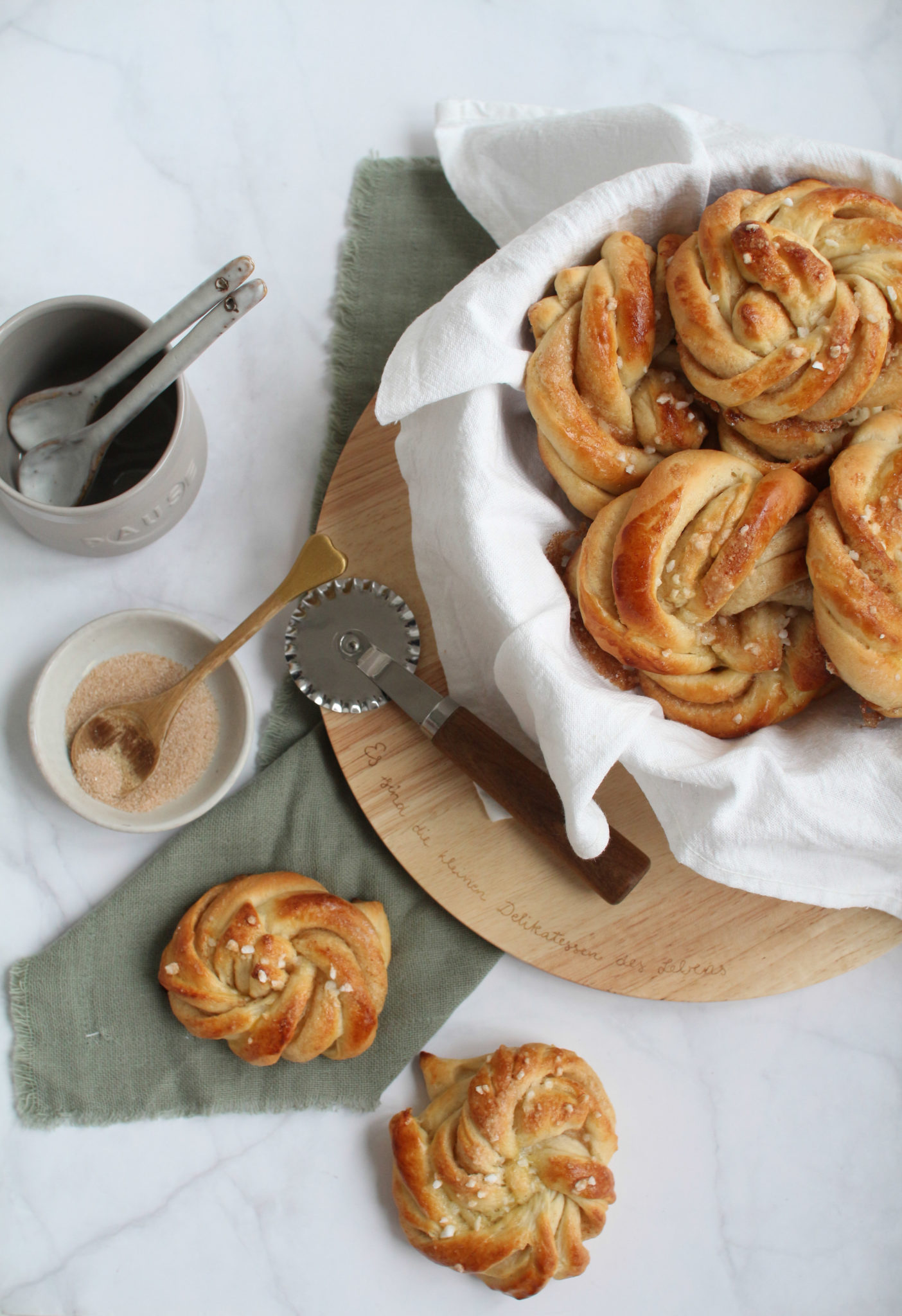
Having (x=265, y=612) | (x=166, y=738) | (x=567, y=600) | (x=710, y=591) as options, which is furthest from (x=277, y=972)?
(x=710, y=591)

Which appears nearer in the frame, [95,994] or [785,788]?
[785,788]

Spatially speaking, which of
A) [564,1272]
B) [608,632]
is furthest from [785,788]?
[564,1272]

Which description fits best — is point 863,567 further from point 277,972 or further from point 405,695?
point 277,972

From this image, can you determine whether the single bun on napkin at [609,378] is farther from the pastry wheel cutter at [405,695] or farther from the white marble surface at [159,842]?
the white marble surface at [159,842]

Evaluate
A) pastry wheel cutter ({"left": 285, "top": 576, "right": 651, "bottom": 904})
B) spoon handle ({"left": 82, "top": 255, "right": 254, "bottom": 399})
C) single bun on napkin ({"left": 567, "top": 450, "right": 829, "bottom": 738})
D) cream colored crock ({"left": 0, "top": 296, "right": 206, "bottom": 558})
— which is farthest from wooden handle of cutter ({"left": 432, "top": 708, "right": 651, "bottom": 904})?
spoon handle ({"left": 82, "top": 255, "right": 254, "bottom": 399})

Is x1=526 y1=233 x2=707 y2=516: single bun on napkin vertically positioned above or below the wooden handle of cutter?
above

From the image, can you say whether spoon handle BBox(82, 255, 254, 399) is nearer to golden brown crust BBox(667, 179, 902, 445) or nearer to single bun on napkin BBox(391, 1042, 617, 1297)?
golden brown crust BBox(667, 179, 902, 445)

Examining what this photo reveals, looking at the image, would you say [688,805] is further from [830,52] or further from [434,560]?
[830,52]
